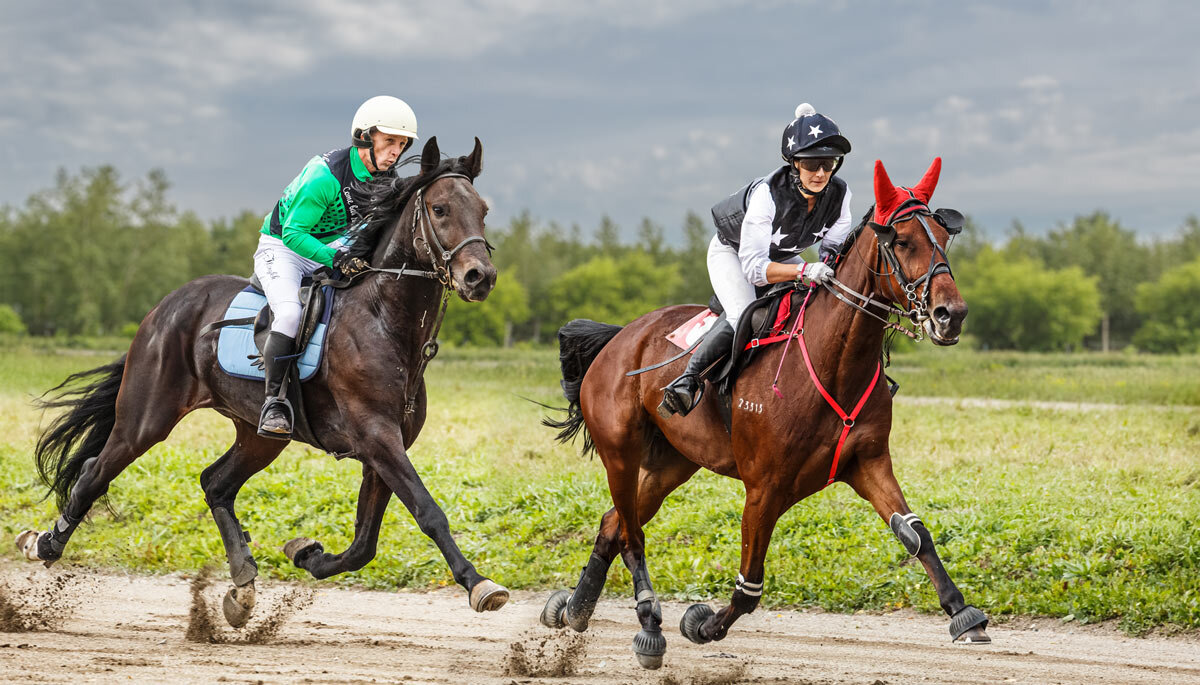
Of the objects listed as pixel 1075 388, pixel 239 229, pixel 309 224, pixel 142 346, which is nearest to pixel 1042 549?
pixel 309 224

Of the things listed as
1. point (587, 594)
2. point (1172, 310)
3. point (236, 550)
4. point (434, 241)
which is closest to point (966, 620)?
point (587, 594)

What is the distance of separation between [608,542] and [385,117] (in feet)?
9.73

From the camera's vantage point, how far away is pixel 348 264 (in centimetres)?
639

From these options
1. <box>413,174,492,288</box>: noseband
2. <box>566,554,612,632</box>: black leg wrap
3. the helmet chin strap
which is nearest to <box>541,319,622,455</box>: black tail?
<box>566,554,612,632</box>: black leg wrap

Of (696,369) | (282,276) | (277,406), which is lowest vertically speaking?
(277,406)

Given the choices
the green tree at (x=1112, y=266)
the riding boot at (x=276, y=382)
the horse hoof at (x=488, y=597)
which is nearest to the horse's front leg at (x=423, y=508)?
the horse hoof at (x=488, y=597)

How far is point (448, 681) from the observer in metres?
5.62

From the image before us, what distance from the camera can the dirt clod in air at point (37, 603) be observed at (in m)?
6.75

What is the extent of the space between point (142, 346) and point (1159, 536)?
7470 millimetres

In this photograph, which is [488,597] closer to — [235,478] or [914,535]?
[914,535]

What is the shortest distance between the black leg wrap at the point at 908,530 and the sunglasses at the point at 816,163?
73.7 inches

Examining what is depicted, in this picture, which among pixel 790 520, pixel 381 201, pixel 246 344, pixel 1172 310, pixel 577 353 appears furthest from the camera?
pixel 1172 310

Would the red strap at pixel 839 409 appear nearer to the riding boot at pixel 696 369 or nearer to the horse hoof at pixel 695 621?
→ the riding boot at pixel 696 369

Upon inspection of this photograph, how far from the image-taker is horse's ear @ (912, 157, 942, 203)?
5.15 meters
